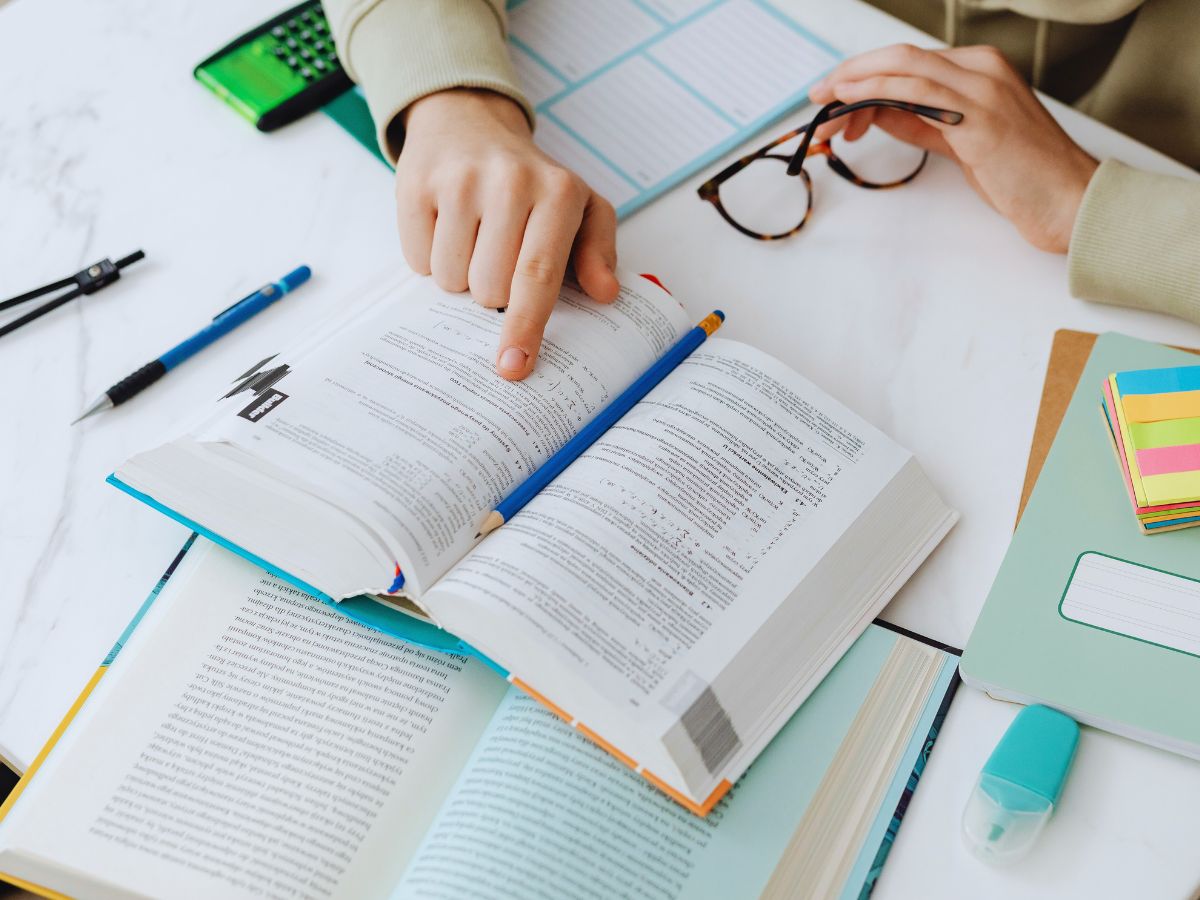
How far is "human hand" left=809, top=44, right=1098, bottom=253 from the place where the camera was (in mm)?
848

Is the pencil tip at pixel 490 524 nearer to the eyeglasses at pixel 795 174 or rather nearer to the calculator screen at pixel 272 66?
the eyeglasses at pixel 795 174

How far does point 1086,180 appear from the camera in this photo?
0.85 metres

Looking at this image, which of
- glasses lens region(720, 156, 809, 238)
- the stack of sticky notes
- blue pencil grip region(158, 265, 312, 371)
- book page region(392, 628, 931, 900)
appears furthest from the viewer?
glasses lens region(720, 156, 809, 238)

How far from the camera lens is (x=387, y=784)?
588 millimetres

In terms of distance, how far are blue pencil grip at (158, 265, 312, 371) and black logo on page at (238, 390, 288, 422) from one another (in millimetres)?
180

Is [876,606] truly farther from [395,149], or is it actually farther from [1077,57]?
[1077,57]

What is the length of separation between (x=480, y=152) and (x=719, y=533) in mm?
362

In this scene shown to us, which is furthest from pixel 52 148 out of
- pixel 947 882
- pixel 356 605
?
pixel 947 882

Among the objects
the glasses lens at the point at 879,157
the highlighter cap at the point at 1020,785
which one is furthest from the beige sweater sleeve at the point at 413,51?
the highlighter cap at the point at 1020,785

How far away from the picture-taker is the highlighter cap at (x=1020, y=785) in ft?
1.86

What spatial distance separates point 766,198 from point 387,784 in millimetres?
580

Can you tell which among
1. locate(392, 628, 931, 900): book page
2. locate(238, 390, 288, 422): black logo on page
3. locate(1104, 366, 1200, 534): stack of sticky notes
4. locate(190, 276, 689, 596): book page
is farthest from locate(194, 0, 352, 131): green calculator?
locate(1104, 366, 1200, 534): stack of sticky notes

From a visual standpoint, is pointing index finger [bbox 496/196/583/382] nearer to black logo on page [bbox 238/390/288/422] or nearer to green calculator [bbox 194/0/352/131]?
black logo on page [bbox 238/390/288/422]

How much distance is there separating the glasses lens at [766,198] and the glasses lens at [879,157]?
59mm
